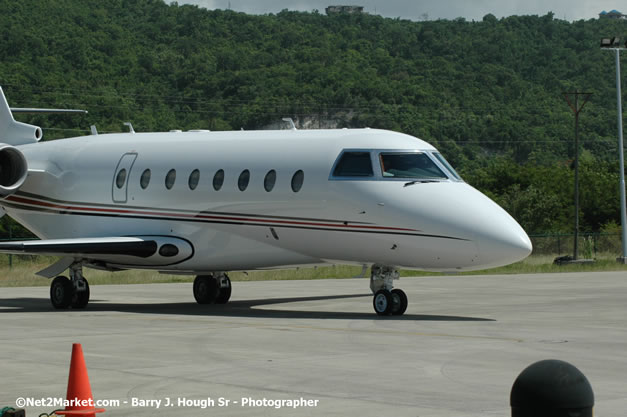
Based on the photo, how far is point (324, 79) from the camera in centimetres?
11344

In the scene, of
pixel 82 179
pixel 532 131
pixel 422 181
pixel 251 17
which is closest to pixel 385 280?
pixel 422 181

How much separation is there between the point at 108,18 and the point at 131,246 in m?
100

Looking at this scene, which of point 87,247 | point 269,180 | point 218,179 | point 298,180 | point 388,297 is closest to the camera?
point 388,297

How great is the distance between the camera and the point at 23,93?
8900cm

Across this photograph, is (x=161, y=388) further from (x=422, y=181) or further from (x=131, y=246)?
(x=131, y=246)

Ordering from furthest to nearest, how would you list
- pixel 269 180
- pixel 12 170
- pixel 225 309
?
pixel 12 170
pixel 225 309
pixel 269 180

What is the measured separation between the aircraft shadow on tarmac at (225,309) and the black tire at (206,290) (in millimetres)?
248

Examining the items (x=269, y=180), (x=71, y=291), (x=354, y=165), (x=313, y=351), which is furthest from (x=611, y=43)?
(x=313, y=351)

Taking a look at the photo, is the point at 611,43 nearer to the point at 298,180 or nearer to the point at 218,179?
the point at 218,179

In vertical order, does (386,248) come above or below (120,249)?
below

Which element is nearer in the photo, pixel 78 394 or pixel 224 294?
pixel 78 394

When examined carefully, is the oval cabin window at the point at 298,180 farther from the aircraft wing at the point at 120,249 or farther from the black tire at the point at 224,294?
the black tire at the point at 224,294

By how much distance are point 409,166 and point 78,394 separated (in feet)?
37.2

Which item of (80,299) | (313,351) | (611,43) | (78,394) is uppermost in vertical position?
(611,43)
